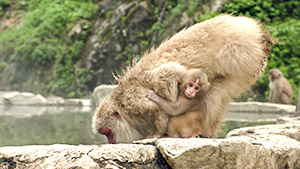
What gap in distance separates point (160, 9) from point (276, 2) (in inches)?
144

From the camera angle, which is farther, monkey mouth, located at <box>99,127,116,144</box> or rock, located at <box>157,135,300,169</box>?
monkey mouth, located at <box>99,127,116,144</box>

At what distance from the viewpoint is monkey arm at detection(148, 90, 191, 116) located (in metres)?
3.14

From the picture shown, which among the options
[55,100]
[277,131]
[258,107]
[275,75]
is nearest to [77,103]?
[55,100]

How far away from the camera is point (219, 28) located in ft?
11.1

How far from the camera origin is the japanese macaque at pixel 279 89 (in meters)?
9.66

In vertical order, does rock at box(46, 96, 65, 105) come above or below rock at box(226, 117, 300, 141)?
below

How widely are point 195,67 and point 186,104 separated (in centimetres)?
35

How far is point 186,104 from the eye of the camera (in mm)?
3191

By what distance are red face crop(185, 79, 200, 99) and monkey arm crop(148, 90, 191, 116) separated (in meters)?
0.11

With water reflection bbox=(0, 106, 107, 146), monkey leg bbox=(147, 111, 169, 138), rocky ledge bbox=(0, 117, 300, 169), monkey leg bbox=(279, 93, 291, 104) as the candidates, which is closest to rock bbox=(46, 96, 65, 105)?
water reflection bbox=(0, 106, 107, 146)

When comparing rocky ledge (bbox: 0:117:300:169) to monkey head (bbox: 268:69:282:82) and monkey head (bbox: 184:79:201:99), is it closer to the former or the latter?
monkey head (bbox: 184:79:201:99)

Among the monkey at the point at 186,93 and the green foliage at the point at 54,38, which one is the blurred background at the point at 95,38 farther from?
the monkey at the point at 186,93

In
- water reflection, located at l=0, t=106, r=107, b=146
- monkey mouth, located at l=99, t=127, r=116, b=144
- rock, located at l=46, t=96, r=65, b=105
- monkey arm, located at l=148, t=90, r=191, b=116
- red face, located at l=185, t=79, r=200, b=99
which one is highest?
red face, located at l=185, t=79, r=200, b=99

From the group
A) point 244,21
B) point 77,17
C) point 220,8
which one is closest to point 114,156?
point 244,21
